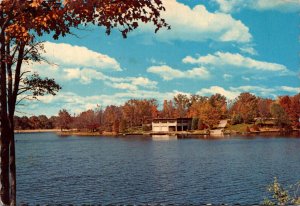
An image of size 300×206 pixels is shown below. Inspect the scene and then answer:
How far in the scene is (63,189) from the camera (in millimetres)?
40562

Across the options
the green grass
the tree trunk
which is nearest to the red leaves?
the tree trunk

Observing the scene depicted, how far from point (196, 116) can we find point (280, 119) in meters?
40.1

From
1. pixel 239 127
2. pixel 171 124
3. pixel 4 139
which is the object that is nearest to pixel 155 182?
pixel 4 139

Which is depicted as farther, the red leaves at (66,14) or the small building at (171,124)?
the small building at (171,124)

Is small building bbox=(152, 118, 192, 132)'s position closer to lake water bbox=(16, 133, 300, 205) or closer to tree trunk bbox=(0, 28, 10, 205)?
lake water bbox=(16, 133, 300, 205)

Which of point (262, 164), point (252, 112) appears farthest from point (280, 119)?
point (262, 164)

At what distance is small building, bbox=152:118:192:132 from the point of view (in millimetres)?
189000

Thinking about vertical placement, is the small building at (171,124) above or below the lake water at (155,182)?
above

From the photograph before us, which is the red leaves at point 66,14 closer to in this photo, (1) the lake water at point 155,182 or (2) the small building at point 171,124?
(1) the lake water at point 155,182

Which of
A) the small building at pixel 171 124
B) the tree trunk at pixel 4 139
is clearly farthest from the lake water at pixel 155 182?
the small building at pixel 171 124

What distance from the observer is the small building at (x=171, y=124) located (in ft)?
620

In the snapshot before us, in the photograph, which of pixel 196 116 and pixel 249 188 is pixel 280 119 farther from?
pixel 249 188

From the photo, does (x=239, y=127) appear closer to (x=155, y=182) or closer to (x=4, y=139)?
(x=155, y=182)

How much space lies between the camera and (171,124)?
189125mm
